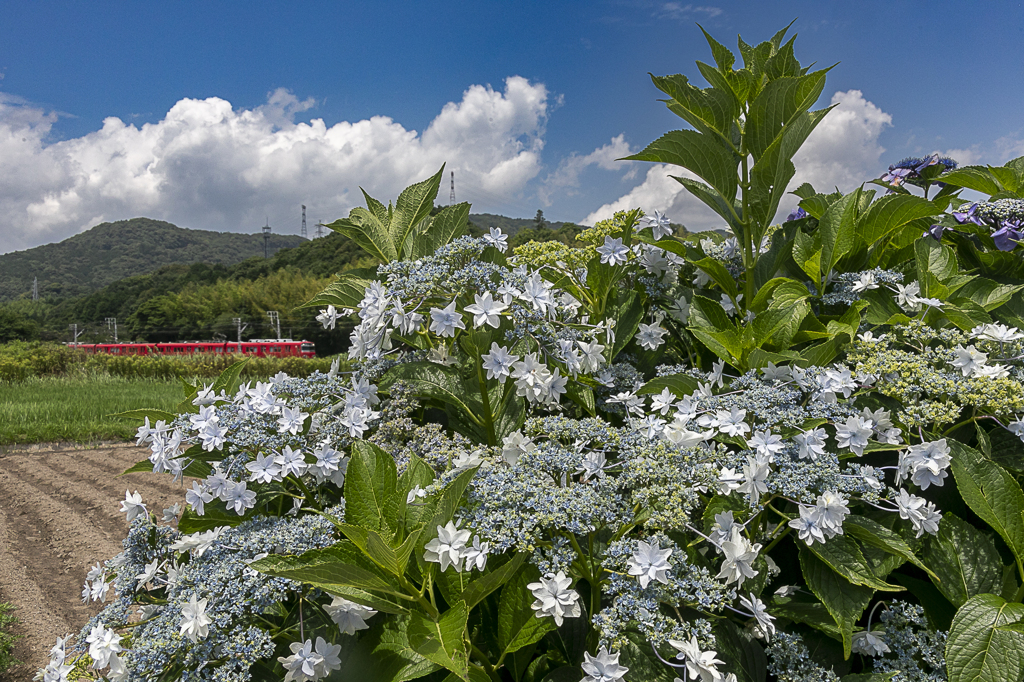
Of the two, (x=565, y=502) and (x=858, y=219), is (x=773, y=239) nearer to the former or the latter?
(x=858, y=219)

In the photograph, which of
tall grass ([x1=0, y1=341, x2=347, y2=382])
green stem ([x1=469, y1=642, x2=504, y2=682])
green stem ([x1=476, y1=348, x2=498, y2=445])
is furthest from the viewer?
tall grass ([x1=0, y1=341, x2=347, y2=382])

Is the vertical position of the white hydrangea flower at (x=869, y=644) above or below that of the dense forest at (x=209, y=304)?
below

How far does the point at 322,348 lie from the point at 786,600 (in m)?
56.8

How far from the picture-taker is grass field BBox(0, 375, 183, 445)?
33.6 ft

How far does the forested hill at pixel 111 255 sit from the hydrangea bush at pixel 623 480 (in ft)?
369

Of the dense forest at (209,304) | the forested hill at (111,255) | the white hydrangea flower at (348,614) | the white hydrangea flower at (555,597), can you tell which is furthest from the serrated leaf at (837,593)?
the forested hill at (111,255)

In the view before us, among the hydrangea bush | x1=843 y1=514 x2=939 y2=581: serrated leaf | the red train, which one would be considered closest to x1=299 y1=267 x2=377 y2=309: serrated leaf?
the hydrangea bush

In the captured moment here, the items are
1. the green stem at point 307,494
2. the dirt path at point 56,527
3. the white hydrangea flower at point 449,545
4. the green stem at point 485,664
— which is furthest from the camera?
the dirt path at point 56,527

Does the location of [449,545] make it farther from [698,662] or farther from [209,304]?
[209,304]

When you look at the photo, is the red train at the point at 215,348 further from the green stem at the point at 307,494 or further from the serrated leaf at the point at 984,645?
the serrated leaf at the point at 984,645

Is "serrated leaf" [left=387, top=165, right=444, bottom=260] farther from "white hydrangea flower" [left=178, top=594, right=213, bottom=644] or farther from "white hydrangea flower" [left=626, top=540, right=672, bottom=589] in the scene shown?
"white hydrangea flower" [left=626, top=540, right=672, bottom=589]

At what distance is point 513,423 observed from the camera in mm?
1767

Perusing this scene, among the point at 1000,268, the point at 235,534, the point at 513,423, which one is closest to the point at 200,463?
the point at 235,534

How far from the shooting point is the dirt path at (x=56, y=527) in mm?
4559
